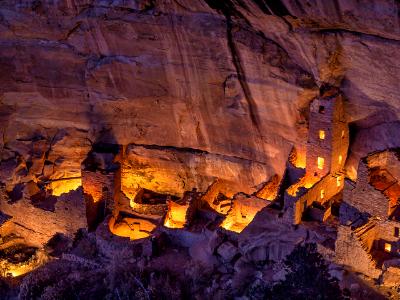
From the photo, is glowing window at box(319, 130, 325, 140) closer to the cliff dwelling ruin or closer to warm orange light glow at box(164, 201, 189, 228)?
the cliff dwelling ruin

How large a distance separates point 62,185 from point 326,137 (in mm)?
9688

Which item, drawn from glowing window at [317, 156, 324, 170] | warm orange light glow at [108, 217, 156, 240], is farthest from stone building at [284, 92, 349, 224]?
warm orange light glow at [108, 217, 156, 240]

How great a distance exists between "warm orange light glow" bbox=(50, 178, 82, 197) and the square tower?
8565mm

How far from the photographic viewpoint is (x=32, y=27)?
17.6 m

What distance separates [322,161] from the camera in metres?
16.3

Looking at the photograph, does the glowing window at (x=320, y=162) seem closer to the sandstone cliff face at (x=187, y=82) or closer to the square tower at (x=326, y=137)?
the square tower at (x=326, y=137)

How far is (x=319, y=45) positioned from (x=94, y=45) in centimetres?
689

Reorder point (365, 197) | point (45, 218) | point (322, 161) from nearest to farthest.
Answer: point (365, 197) → point (322, 161) → point (45, 218)

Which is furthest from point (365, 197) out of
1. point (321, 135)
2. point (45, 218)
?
point (45, 218)

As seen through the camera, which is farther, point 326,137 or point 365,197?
point 326,137

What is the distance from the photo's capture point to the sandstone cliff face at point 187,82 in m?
14.0

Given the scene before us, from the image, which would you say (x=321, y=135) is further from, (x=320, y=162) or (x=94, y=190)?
(x=94, y=190)

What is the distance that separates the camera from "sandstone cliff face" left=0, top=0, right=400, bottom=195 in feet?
45.9

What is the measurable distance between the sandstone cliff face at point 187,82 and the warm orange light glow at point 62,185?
254 millimetres
